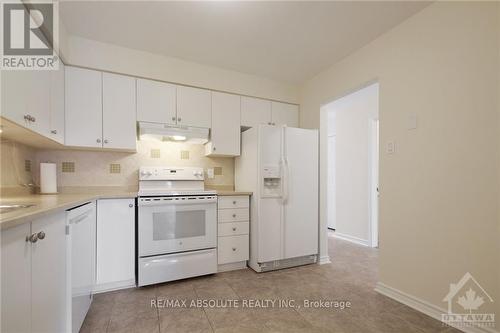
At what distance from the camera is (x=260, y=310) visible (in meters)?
1.91

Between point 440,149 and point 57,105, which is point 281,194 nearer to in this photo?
point 440,149

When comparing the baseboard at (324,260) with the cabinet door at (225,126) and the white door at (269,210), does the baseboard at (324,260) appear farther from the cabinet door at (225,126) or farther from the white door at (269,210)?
the cabinet door at (225,126)

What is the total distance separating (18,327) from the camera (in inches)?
32.7

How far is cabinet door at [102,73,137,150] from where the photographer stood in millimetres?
2420

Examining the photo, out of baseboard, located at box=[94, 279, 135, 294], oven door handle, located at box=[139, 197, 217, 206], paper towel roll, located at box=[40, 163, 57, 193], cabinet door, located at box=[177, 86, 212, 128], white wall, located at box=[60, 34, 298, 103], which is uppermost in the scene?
white wall, located at box=[60, 34, 298, 103]

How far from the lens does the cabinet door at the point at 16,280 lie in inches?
30.0

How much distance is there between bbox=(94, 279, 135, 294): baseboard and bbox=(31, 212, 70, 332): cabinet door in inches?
38.2

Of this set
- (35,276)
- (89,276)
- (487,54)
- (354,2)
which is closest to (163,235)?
(89,276)

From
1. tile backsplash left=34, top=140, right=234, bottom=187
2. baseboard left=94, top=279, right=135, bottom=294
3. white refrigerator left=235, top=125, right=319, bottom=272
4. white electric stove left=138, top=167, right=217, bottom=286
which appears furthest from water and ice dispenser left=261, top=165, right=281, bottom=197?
baseboard left=94, top=279, right=135, bottom=294

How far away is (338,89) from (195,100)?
5.63ft

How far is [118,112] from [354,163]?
3.66 meters

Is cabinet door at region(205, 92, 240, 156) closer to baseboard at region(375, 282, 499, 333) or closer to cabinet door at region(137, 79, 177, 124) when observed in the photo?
cabinet door at region(137, 79, 177, 124)

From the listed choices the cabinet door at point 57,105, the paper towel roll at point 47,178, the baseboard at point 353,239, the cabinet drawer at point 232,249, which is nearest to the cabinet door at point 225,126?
the cabinet drawer at point 232,249

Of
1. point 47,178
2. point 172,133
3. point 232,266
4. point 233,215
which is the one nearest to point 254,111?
point 172,133
